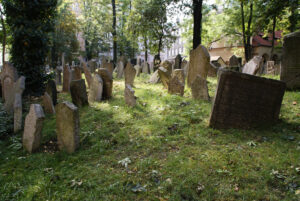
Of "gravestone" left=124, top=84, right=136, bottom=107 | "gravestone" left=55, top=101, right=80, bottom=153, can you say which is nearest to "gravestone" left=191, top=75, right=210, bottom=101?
"gravestone" left=124, top=84, right=136, bottom=107

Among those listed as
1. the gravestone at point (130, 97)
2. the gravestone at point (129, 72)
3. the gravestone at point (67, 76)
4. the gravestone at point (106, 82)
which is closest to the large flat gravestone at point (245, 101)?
the gravestone at point (130, 97)

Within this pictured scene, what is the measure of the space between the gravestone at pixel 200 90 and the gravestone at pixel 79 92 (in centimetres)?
351

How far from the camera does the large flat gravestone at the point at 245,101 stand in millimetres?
4250

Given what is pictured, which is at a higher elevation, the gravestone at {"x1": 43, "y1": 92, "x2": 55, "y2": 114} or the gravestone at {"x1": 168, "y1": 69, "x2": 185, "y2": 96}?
the gravestone at {"x1": 168, "y1": 69, "x2": 185, "y2": 96}

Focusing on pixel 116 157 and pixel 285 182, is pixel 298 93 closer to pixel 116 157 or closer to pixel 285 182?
pixel 285 182

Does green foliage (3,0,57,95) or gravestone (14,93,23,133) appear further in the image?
green foliage (3,0,57,95)

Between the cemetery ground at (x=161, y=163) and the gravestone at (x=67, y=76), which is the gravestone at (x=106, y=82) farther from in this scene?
the cemetery ground at (x=161, y=163)

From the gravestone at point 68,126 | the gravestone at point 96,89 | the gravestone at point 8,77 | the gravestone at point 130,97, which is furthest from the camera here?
the gravestone at point 96,89

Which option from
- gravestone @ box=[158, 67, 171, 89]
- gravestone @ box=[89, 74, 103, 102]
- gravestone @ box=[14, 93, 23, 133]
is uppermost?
gravestone @ box=[158, 67, 171, 89]

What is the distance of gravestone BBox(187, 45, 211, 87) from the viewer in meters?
7.40

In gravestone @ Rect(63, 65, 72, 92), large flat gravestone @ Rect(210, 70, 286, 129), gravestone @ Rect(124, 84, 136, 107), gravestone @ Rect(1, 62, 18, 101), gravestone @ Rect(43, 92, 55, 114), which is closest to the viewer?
large flat gravestone @ Rect(210, 70, 286, 129)

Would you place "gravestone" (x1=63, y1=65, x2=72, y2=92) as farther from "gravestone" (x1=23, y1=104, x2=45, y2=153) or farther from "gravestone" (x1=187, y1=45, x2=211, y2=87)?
"gravestone" (x1=187, y1=45, x2=211, y2=87)

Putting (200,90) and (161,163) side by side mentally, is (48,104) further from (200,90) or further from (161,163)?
(200,90)

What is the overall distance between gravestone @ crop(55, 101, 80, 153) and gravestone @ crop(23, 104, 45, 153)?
0.33 m
